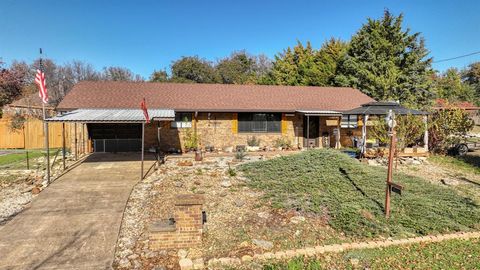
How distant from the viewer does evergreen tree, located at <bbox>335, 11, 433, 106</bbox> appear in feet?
88.3

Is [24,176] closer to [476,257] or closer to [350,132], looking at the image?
[476,257]

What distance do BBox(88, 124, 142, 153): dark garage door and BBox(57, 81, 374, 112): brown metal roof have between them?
1.16 metres

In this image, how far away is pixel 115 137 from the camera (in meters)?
15.5

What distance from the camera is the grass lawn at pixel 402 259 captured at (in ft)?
16.3

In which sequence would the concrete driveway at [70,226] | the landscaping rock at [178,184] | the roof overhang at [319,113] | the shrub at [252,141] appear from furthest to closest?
the shrub at [252,141]
the roof overhang at [319,113]
the landscaping rock at [178,184]
the concrete driveway at [70,226]

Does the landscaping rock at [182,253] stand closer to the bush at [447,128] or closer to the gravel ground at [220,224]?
the gravel ground at [220,224]

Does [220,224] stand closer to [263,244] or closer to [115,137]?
[263,244]

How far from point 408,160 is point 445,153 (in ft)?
10.7

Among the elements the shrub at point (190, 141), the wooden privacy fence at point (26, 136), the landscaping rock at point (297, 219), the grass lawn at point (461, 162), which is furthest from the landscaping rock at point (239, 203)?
the wooden privacy fence at point (26, 136)

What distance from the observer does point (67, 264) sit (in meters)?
5.07

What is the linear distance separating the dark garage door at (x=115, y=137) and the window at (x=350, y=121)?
1229 centimetres

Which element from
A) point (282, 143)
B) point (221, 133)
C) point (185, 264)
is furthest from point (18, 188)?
point (282, 143)

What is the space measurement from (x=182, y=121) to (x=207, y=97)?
261 cm

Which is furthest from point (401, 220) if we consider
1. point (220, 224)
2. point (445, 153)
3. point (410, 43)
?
point (410, 43)
